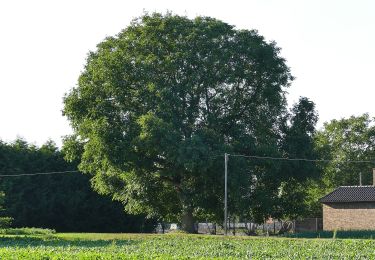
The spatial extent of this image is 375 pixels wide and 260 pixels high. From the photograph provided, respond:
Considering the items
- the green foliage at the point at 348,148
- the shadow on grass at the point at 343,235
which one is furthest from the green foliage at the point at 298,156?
the green foliage at the point at 348,148

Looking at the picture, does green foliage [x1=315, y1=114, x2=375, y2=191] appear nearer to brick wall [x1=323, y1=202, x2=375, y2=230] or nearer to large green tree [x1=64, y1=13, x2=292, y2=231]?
brick wall [x1=323, y1=202, x2=375, y2=230]

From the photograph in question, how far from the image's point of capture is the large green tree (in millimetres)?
48094

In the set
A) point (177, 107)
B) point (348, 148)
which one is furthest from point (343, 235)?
point (348, 148)

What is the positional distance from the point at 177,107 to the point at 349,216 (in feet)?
74.5

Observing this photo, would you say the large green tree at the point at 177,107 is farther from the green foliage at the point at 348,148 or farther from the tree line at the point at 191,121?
Result: the green foliage at the point at 348,148

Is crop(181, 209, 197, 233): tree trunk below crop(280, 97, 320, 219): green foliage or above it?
below

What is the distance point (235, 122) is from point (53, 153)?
2414cm

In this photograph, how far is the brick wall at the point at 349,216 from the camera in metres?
61.5

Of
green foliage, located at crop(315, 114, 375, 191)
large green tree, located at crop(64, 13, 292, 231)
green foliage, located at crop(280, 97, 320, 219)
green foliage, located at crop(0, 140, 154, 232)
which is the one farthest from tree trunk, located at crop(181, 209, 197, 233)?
green foliage, located at crop(315, 114, 375, 191)

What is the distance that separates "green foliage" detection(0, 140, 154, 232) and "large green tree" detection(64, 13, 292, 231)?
13022 millimetres

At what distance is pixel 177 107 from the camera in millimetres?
48750

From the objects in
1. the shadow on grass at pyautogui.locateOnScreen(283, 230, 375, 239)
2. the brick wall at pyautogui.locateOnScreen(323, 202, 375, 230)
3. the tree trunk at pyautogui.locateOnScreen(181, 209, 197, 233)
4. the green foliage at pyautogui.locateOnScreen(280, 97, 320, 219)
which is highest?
the green foliage at pyautogui.locateOnScreen(280, 97, 320, 219)

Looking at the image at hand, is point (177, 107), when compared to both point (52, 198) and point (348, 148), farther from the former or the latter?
point (348, 148)

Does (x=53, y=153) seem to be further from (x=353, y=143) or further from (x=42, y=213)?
A: (x=353, y=143)
